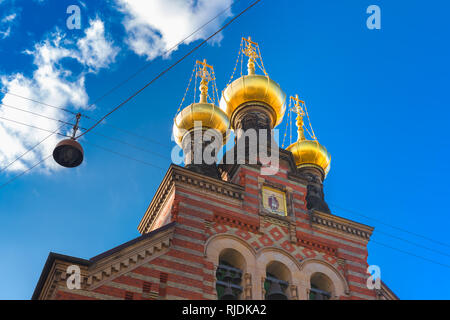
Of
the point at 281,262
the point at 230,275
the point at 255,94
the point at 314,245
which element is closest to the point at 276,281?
the point at 281,262

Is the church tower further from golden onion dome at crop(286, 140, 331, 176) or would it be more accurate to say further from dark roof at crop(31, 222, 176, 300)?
golden onion dome at crop(286, 140, 331, 176)

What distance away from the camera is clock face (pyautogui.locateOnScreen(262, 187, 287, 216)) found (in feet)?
63.3

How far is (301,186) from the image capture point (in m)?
20.3

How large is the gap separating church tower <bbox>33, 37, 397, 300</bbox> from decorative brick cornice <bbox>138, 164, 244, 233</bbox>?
35 millimetres

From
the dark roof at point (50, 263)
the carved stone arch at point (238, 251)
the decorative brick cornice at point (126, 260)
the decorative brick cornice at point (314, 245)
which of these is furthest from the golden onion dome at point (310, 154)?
the dark roof at point (50, 263)

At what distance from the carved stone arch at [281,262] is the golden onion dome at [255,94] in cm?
783

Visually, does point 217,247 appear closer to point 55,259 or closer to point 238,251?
point 238,251

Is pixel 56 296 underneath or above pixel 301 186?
underneath

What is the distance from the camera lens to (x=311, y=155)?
87.4 ft

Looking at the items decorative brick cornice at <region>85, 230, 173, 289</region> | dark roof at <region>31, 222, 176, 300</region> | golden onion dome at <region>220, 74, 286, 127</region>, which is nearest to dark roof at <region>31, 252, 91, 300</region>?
dark roof at <region>31, 222, 176, 300</region>
